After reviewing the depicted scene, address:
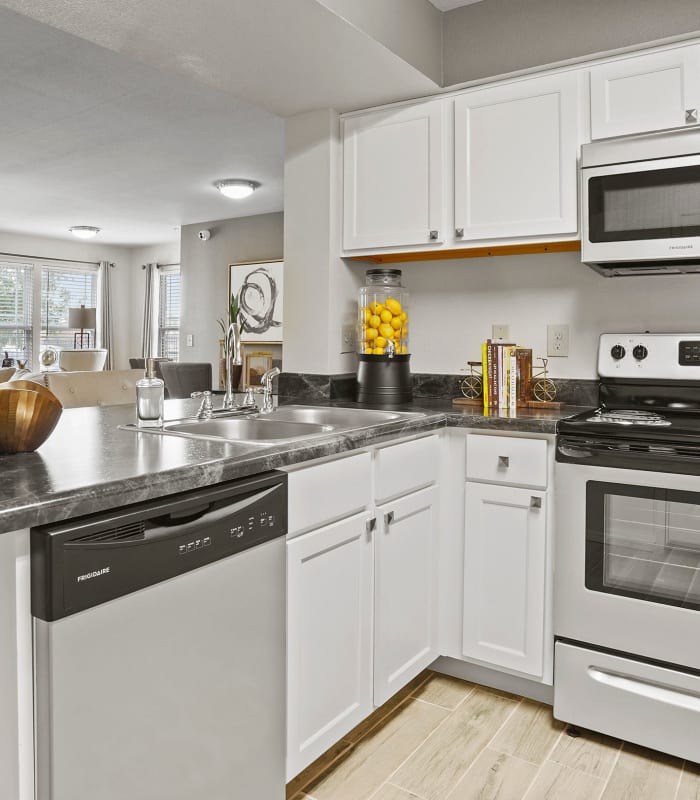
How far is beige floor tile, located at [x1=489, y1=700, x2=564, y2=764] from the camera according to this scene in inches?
75.6

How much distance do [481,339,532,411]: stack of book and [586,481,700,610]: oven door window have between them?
1.89ft

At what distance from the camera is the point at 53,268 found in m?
9.34

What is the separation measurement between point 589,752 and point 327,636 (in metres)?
0.87

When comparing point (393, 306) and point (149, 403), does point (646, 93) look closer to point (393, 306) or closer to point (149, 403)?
point (393, 306)

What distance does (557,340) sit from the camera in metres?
2.62

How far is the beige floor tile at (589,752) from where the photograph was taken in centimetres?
185

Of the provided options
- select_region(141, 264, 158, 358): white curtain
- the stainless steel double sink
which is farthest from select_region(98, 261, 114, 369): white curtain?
the stainless steel double sink

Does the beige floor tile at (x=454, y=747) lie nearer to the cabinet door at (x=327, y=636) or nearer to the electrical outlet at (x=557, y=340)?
the cabinet door at (x=327, y=636)

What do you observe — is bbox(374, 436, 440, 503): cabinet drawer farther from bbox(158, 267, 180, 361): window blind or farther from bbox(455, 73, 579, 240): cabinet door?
bbox(158, 267, 180, 361): window blind

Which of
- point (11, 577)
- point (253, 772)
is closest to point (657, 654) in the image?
point (253, 772)

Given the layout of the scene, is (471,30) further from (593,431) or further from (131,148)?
(131,148)

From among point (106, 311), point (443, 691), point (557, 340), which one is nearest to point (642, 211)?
point (557, 340)

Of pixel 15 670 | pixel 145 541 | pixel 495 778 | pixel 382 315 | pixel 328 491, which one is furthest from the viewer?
pixel 382 315

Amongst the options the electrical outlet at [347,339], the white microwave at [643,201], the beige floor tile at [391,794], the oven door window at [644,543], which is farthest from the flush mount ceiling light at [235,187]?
A: the beige floor tile at [391,794]
